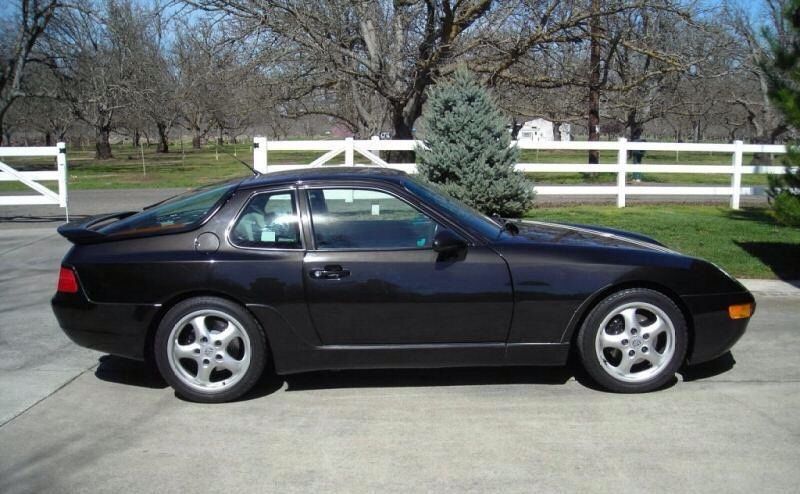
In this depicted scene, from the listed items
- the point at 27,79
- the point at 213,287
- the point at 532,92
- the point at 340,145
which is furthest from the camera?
the point at 27,79

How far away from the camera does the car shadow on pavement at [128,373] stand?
5.46 meters

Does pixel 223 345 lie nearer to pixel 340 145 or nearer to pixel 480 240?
pixel 480 240

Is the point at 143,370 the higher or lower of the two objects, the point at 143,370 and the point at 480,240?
the lower

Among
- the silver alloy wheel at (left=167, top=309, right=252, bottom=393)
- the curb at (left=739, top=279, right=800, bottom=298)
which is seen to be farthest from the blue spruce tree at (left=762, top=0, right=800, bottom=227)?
the silver alloy wheel at (left=167, top=309, right=252, bottom=393)

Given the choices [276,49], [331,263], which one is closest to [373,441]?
[331,263]

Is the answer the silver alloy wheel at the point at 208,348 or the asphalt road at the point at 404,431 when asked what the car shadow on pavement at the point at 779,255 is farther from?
the silver alloy wheel at the point at 208,348

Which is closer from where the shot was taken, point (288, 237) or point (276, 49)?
point (288, 237)

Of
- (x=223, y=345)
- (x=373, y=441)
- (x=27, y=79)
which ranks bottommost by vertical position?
(x=373, y=441)

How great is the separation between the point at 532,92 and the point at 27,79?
28897mm

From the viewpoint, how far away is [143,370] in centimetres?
577

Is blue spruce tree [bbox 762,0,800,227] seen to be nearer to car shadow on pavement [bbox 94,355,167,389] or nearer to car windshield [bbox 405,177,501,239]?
car windshield [bbox 405,177,501,239]

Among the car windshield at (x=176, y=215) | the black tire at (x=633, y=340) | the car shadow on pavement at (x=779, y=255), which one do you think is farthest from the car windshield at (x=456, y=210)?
the car shadow on pavement at (x=779, y=255)

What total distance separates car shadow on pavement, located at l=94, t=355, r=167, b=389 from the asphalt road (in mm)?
22

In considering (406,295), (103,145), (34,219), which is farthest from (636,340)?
(103,145)
